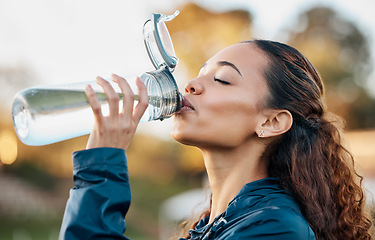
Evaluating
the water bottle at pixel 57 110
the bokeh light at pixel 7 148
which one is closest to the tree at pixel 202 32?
the bokeh light at pixel 7 148

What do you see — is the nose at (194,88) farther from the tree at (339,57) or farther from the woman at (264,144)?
the tree at (339,57)

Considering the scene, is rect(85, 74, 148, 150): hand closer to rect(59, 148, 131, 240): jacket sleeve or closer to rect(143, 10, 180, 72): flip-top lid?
rect(59, 148, 131, 240): jacket sleeve

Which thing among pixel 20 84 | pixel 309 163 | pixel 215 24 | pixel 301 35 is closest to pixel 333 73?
pixel 301 35

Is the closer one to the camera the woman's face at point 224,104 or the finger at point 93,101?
the finger at point 93,101

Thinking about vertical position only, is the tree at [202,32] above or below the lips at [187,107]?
below

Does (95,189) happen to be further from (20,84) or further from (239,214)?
(20,84)

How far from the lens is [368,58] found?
1759cm

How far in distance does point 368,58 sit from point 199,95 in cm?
1764

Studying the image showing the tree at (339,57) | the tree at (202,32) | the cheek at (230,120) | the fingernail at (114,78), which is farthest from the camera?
the tree at (339,57)

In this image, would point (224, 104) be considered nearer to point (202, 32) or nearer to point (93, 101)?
point (93, 101)

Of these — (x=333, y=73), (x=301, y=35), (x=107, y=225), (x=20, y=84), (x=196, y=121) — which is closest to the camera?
(x=107, y=225)

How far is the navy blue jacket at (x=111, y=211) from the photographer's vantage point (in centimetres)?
121

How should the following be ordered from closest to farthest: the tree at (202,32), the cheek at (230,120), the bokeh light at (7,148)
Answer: the cheek at (230,120) < the bokeh light at (7,148) < the tree at (202,32)

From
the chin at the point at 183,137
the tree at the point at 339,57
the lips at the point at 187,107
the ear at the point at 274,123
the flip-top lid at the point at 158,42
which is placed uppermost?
the flip-top lid at the point at 158,42
